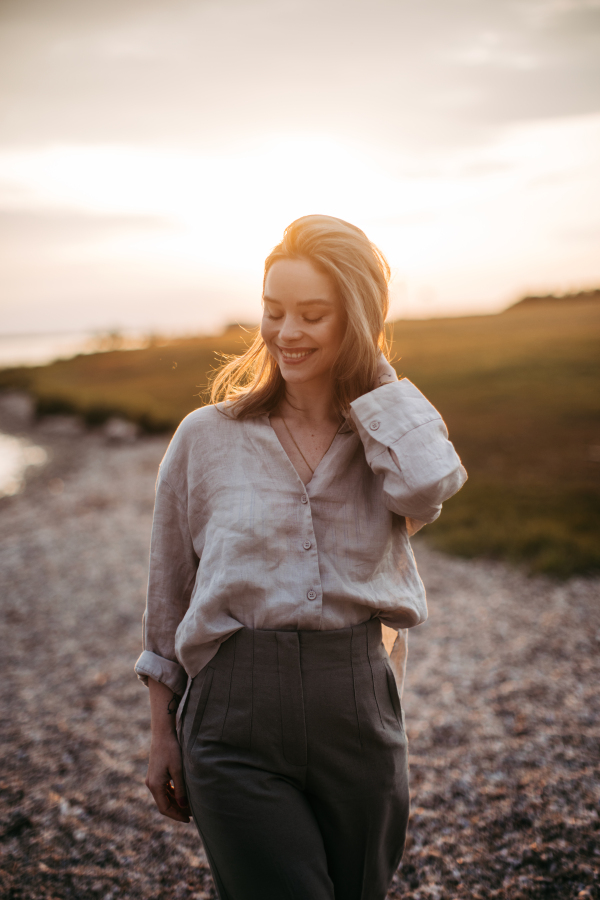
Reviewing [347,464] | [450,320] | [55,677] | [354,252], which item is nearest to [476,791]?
[347,464]

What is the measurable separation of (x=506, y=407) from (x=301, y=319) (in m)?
15.9

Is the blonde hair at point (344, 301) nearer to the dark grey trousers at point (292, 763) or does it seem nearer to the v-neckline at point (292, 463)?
the v-neckline at point (292, 463)

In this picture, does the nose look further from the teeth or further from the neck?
the neck

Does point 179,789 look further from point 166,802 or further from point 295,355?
point 295,355

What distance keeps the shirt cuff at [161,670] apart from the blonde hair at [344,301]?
90 centimetres

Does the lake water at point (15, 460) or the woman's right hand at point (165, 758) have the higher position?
the woman's right hand at point (165, 758)

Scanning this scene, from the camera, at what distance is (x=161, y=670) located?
6.35 ft

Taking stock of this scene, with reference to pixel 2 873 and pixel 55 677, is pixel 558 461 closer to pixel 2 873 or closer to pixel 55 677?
pixel 55 677

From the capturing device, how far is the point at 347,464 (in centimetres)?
197

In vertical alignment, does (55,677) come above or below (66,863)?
below

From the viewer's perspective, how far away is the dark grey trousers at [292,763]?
1.65 m

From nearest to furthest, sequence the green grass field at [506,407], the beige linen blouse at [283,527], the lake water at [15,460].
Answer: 1. the beige linen blouse at [283,527]
2. the green grass field at [506,407]
3. the lake water at [15,460]

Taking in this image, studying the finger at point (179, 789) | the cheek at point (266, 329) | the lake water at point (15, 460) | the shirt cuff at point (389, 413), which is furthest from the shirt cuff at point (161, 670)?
the lake water at point (15, 460)

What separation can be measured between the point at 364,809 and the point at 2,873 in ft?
8.10
